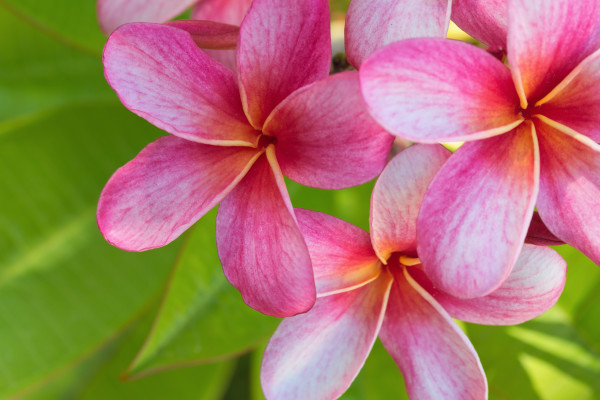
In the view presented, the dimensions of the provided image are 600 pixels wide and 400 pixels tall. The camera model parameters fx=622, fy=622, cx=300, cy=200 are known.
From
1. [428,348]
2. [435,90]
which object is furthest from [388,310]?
[435,90]

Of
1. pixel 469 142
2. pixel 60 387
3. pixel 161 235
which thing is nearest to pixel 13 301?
pixel 60 387

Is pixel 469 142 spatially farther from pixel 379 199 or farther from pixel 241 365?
pixel 241 365

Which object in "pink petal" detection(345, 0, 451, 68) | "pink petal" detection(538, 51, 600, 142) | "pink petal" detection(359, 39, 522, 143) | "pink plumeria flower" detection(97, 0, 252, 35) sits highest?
"pink plumeria flower" detection(97, 0, 252, 35)

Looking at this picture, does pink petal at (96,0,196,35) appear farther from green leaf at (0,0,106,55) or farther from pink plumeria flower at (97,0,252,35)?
green leaf at (0,0,106,55)

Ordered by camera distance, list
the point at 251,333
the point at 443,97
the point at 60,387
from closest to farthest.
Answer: the point at 443,97
the point at 251,333
the point at 60,387

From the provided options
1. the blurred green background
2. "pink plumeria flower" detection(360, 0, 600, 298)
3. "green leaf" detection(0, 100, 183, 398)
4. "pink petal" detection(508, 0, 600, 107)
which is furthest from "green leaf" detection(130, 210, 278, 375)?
"pink petal" detection(508, 0, 600, 107)

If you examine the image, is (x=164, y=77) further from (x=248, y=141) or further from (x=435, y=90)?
(x=435, y=90)

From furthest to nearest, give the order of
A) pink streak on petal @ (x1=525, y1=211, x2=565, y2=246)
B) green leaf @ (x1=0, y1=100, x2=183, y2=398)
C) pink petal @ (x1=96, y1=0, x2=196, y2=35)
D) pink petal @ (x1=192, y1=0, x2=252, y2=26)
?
green leaf @ (x1=0, y1=100, x2=183, y2=398) → pink petal @ (x1=192, y1=0, x2=252, y2=26) → pink petal @ (x1=96, y1=0, x2=196, y2=35) → pink streak on petal @ (x1=525, y1=211, x2=565, y2=246)
